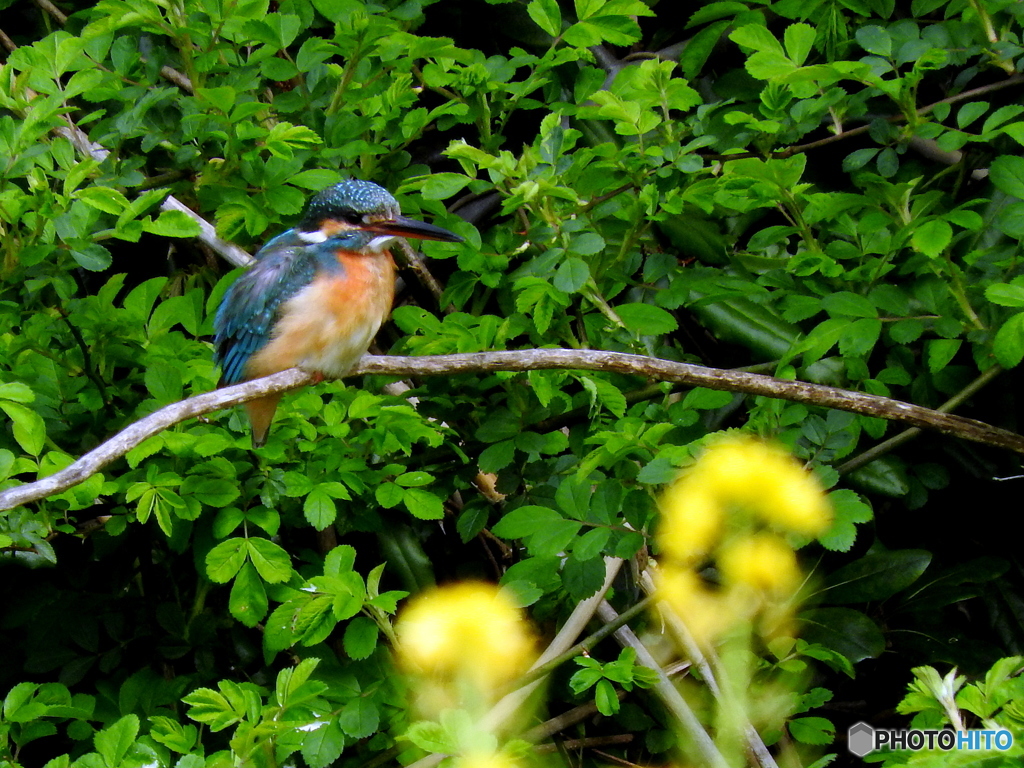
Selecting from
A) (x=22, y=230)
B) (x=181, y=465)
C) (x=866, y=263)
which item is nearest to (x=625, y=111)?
(x=866, y=263)

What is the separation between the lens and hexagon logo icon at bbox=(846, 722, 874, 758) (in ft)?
6.82

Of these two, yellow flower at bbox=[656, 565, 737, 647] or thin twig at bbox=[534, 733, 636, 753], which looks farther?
thin twig at bbox=[534, 733, 636, 753]

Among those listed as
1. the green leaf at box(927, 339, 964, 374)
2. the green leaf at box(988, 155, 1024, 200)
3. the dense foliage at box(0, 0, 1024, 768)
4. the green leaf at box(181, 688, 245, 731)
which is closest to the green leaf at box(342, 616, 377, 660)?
the dense foliage at box(0, 0, 1024, 768)

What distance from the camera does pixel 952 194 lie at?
2.23 meters

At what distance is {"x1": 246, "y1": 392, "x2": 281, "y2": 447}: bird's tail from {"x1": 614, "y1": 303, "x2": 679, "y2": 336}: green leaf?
623mm

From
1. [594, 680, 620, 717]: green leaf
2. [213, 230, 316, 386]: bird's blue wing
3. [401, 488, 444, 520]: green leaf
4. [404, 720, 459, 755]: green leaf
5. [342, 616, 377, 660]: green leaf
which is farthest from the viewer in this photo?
[213, 230, 316, 386]: bird's blue wing

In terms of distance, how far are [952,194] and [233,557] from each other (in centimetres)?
151

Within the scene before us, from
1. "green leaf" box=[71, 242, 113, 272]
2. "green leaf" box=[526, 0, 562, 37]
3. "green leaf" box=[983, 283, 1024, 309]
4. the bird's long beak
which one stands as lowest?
the bird's long beak

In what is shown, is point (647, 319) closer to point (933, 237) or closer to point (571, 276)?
point (571, 276)

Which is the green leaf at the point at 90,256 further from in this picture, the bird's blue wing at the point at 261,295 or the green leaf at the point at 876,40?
the green leaf at the point at 876,40

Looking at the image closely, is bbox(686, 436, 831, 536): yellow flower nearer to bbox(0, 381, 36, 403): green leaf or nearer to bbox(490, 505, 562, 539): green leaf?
bbox(490, 505, 562, 539): green leaf

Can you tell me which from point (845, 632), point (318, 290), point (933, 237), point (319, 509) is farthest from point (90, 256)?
point (845, 632)

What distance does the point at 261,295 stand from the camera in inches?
89.6

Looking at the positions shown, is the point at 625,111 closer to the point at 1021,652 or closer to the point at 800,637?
the point at 800,637
